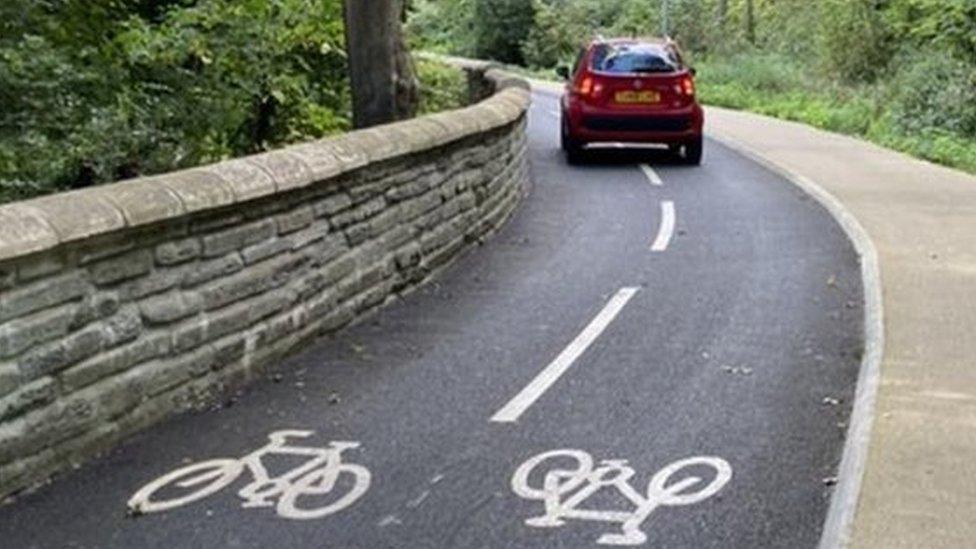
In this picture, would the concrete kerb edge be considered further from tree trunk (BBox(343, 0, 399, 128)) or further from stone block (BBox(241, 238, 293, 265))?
tree trunk (BBox(343, 0, 399, 128))

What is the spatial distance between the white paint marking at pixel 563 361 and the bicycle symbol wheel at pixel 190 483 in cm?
149

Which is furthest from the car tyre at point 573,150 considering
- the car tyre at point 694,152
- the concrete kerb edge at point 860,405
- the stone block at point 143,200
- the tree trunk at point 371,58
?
the stone block at point 143,200

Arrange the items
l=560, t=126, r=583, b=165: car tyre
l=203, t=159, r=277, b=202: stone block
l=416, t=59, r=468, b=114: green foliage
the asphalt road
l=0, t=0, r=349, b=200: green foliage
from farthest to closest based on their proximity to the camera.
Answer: l=416, t=59, r=468, b=114: green foliage
l=560, t=126, r=583, b=165: car tyre
l=0, t=0, r=349, b=200: green foliage
l=203, t=159, r=277, b=202: stone block
the asphalt road

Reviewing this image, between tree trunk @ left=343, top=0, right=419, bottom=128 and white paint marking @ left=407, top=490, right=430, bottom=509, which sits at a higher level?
tree trunk @ left=343, top=0, right=419, bottom=128

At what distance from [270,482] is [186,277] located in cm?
149

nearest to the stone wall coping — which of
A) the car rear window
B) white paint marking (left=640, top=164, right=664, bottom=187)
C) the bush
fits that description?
white paint marking (left=640, top=164, right=664, bottom=187)

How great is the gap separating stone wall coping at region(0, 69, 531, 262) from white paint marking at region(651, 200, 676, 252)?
2.56 m

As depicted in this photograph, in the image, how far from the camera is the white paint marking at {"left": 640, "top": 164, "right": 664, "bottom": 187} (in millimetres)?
17516

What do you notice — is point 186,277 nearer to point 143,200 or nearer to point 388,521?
point 143,200

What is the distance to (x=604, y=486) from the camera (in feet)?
19.3

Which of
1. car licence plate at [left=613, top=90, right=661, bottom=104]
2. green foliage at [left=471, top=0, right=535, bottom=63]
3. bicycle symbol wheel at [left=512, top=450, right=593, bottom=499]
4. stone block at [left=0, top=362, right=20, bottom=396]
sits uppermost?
stone block at [left=0, top=362, right=20, bottom=396]

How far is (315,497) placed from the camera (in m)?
5.78

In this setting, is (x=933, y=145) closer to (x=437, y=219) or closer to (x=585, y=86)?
(x=585, y=86)

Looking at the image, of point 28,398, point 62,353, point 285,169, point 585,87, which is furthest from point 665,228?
point 28,398
